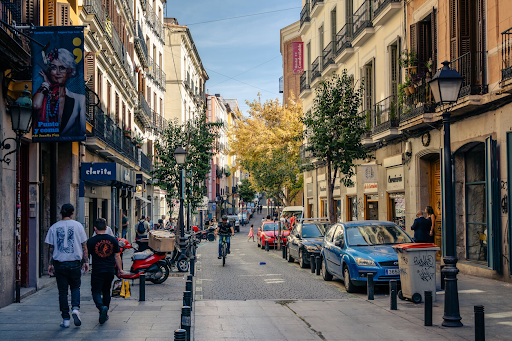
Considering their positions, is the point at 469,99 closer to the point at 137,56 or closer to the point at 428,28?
the point at 428,28

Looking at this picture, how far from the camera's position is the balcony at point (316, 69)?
31.7 meters

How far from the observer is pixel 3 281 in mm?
10289

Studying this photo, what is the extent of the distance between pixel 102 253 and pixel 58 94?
4.93 meters

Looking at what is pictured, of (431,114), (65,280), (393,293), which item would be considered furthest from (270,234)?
(65,280)

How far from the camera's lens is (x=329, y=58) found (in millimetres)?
29438

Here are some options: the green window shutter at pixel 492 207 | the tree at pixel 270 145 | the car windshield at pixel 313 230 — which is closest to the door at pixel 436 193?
the car windshield at pixel 313 230

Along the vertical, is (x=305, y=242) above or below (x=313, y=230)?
below

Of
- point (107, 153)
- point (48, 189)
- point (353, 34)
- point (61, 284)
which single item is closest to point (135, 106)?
point (107, 153)

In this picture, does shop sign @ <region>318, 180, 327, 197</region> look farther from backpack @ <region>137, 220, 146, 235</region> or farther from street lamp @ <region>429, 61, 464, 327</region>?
street lamp @ <region>429, 61, 464, 327</region>

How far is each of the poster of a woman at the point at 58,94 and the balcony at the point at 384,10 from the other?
12.2 meters

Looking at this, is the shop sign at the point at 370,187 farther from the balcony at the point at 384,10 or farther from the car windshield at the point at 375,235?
the car windshield at the point at 375,235

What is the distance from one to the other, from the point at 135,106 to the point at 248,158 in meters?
15.6

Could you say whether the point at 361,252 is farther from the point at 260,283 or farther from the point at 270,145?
the point at 270,145

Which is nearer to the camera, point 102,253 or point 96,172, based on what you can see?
point 102,253
